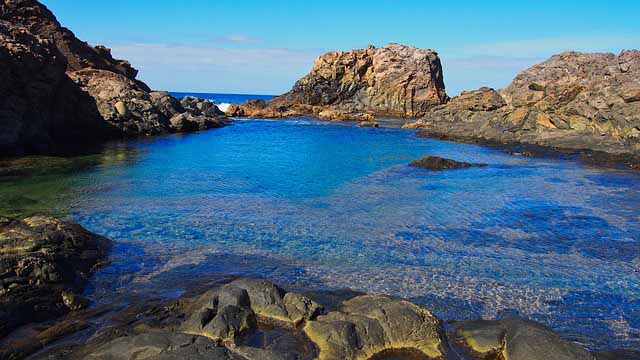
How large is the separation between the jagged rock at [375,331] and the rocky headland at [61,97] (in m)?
28.8

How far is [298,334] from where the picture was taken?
8.80m

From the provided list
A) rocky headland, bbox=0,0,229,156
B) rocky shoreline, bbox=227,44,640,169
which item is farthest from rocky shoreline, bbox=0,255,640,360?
rocky shoreline, bbox=227,44,640,169

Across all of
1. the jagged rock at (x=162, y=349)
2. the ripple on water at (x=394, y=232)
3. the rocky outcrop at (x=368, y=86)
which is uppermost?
the rocky outcrop at (x=368, y=86)

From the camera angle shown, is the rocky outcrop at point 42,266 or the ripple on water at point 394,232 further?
the ripple on water at point 394,232

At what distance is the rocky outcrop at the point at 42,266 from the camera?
31.4 ft

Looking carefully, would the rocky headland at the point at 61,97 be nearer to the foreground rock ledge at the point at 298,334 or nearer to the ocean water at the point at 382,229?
the ocean water at the point at 382,229

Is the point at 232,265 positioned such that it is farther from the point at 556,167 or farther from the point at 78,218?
the point at 556,167

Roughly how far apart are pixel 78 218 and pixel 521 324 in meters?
15.1

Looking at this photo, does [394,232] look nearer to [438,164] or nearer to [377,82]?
[438,164]

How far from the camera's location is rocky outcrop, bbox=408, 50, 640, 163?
40.1 m

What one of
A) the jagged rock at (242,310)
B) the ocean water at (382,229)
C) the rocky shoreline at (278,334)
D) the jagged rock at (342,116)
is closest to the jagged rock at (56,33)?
the jagged rock at (342,116)

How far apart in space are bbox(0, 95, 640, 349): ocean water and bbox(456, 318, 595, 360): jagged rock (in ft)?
4.45

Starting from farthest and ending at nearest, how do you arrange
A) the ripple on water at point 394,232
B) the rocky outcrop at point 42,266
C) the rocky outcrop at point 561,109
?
1. the rocky outcrop at point 561,109
2. the ripple on water at point 394,232
3. the rocky outcrop at point 42,266

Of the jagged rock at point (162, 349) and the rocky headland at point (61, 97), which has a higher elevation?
the rocky headland at point (61, 97)
